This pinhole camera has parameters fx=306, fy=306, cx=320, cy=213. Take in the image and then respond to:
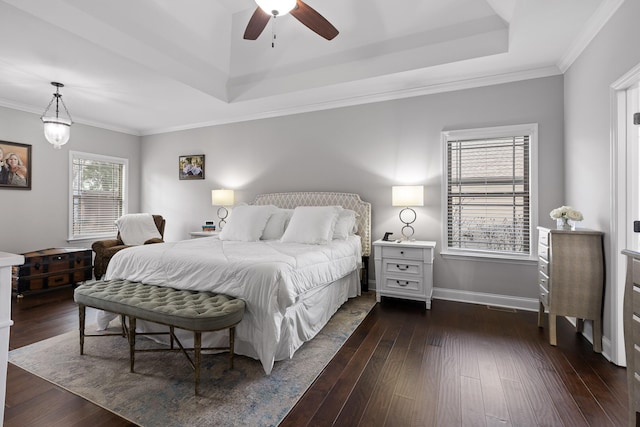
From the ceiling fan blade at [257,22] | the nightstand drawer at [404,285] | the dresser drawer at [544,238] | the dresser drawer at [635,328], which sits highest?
the ceiling fan blade at [257,22]

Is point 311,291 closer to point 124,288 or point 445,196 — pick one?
point 124,288

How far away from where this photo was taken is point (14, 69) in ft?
11.3

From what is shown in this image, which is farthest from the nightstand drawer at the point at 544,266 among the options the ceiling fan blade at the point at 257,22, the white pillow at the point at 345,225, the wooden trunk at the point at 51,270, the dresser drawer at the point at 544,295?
the wooden trunk at the point at 51,270

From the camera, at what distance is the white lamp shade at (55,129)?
11.6 ft

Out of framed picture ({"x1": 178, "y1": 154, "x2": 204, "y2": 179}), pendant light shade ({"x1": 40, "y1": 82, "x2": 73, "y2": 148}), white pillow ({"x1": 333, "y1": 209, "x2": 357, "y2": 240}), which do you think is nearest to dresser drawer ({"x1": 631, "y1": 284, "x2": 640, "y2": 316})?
white pillow ({"x1": 333, "y1": 209, "x2": 357, "y2": 240})

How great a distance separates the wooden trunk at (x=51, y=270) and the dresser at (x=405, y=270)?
4306 mm

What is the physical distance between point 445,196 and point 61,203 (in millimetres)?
5929

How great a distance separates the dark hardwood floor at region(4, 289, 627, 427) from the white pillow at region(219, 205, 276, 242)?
1.68 metres

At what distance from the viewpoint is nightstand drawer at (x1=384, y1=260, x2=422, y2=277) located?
3.51 metres

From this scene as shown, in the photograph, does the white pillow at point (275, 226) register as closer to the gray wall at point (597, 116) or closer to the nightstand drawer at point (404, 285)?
the nightstand drawer at point (404, 285)

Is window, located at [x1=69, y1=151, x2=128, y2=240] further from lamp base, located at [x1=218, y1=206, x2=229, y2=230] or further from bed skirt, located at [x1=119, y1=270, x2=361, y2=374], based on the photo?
bed skirt, located at [x1=119, y1=270, x2=361, y2=374]

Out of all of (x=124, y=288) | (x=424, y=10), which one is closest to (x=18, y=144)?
(x=124, y=288)

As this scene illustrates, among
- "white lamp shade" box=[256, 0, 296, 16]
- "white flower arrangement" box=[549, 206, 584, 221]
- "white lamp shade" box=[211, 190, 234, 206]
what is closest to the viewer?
"white lamp shade" box=[256, 0, 296, 16]

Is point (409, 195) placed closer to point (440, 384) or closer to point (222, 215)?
point (440, 384)
